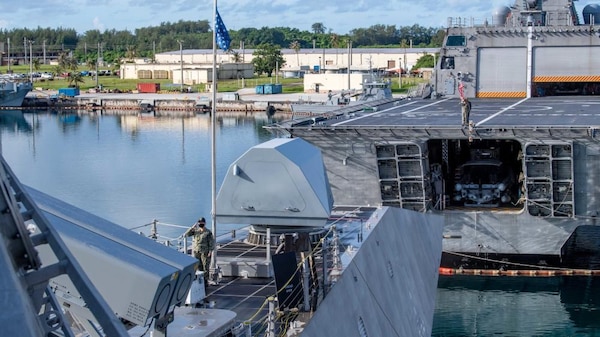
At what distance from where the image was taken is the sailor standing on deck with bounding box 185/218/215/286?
52.7ft

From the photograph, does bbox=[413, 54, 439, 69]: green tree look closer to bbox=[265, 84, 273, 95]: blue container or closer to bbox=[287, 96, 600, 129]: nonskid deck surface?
bbox=[265, 84, 273, 95]: blue container

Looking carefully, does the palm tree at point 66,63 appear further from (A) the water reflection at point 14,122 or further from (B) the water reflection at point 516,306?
(B) the water reflection at point 516,306

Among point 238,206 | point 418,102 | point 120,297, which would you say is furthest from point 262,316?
point 418,102

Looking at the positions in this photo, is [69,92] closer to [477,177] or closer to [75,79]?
[75,79]

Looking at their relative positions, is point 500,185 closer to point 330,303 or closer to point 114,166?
point 330,303

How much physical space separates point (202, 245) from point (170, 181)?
1748 inches

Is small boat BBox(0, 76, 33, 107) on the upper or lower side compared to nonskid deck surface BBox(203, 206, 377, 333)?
upper

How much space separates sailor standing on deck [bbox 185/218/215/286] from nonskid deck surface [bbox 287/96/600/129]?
1700cm

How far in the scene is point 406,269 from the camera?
73.6ft

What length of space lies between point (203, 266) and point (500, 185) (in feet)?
67.5

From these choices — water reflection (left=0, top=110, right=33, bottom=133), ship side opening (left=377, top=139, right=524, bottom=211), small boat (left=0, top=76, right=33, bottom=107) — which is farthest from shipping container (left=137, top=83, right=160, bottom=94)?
ship side opening (left=377, top=139, right=524, bottom=211)

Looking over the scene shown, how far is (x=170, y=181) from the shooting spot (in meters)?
60.0

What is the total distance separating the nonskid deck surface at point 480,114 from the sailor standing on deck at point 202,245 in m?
17.0

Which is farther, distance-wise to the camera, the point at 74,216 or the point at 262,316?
the point at 262,316
